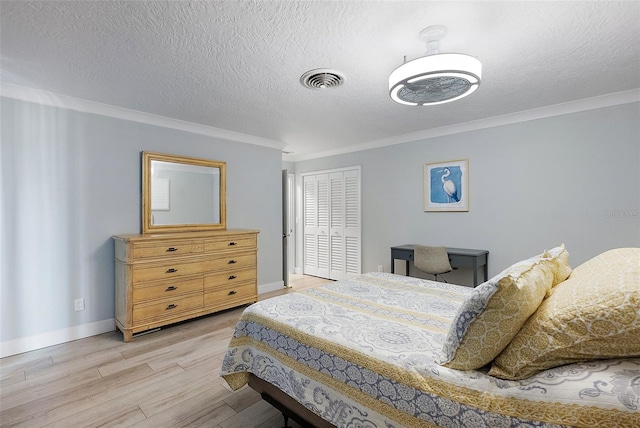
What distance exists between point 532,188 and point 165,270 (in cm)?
413

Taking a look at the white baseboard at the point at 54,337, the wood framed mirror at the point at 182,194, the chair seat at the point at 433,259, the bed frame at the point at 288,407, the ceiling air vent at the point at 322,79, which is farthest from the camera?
the chair seat at the point at 433,259

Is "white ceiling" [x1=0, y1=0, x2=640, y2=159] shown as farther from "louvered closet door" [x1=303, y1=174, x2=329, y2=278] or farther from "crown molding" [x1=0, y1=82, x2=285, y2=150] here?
"louvered closet door" [x1=303, y1=174, x2=329, y2=278]

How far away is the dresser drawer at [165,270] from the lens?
290cm

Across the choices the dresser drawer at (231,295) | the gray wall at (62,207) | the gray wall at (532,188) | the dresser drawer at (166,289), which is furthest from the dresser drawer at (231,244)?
the gray wall at (532,188)

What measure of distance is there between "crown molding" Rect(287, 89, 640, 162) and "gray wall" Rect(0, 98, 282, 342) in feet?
9.87

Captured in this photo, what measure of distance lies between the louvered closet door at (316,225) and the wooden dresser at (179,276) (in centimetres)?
185

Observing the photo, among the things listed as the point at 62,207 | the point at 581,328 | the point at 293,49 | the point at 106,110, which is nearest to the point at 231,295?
the point at 62,207

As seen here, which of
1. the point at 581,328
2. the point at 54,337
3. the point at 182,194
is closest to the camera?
the point at 581,328

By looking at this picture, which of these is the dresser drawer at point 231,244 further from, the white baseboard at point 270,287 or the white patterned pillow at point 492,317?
the white patterned pillow at point 492,317

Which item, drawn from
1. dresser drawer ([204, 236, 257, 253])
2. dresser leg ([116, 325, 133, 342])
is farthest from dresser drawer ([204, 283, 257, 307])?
dresser leg ([116, 325, 133, 342])

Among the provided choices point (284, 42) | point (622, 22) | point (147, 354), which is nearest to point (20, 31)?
point (284, 42)

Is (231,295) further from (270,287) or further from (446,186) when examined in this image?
(446,186)

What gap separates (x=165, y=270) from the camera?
3084 mm

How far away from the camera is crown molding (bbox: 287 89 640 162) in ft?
9.37
